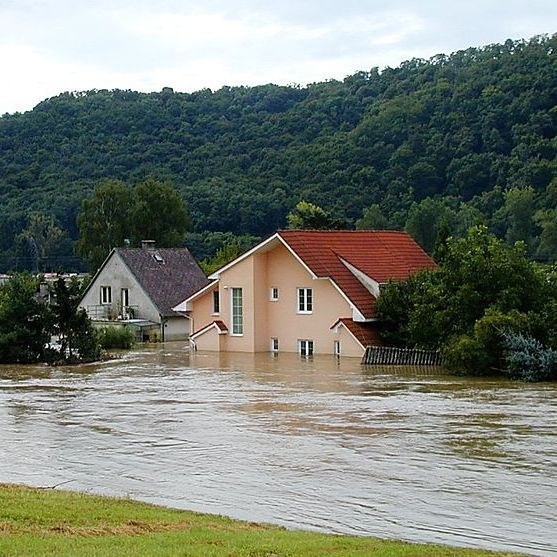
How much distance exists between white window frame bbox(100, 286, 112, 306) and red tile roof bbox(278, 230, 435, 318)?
15512 mm

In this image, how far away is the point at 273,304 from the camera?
4584cm

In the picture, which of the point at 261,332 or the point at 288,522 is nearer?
the point at 288,522

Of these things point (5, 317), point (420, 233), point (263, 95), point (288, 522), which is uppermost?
point (263, 95)

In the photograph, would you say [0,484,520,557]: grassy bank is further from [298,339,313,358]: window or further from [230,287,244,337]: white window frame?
[230,287,244,337]: white window frame

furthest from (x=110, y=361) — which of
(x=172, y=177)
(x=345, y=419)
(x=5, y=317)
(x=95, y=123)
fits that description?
(x=95, y=123)

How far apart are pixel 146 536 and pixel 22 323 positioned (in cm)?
3103

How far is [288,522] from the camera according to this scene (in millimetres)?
14336

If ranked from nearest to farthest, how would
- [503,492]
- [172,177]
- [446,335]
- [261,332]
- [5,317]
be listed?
[503,492]
[446,335]
[5,317]
[261,332]
[172,177]

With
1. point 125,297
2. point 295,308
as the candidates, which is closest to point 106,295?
point 125,297

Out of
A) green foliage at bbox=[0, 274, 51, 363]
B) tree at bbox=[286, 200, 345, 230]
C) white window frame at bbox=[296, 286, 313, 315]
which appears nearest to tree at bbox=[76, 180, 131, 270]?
tree at bbox=[286, 200, 345, 230]

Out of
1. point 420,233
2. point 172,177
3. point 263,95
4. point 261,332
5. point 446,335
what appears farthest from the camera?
point 263,95

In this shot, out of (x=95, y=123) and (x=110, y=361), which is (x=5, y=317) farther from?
(x=95, y=123)

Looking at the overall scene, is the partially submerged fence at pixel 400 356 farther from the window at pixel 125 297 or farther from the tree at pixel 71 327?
the window at pixel 125 297

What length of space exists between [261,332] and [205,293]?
156 inches
